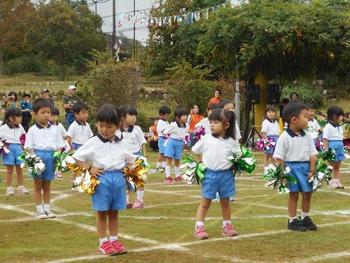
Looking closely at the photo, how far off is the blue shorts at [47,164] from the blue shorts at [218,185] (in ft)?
8.43

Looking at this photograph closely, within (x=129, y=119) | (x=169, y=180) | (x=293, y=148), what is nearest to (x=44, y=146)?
(x=129, y=119)

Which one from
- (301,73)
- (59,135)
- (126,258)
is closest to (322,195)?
(59,135)

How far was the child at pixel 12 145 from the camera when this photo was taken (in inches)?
471

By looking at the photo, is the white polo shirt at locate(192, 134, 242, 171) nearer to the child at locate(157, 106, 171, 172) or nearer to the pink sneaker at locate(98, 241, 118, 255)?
the pink sneaker at locate(98, 241, 118, 255)

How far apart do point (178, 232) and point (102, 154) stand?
64.6 inches

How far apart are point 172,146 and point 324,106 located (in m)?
21.8

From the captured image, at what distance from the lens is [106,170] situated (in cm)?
704

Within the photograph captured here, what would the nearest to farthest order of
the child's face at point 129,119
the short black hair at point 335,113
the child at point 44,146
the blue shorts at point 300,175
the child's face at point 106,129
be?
1. the child's face at point 106,129
2. the blue shorts at point 300,175
3. the child at point 44,146
4. the child's face at point 129,119
5. the short black hair at point 335,113

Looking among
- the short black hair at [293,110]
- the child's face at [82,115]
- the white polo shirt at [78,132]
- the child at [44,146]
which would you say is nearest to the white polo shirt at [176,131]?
the white polo shirt at [78,132]

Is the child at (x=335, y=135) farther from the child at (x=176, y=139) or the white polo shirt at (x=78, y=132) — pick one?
the white polo shirt at (x=78, y=132)

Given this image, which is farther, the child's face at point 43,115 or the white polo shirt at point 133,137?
the white polo shirt at point 133,137

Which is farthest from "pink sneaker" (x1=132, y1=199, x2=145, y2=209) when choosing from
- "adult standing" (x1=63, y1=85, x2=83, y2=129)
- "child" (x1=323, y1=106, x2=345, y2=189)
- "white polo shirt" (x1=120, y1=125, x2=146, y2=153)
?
"adult standing" (x1=63, y1=85, x2=83, y2=129)

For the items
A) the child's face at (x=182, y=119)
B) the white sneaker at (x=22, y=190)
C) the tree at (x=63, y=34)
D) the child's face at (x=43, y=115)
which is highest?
the tree at (x=63, y=34)

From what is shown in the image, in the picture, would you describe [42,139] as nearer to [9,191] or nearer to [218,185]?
[9,191]
